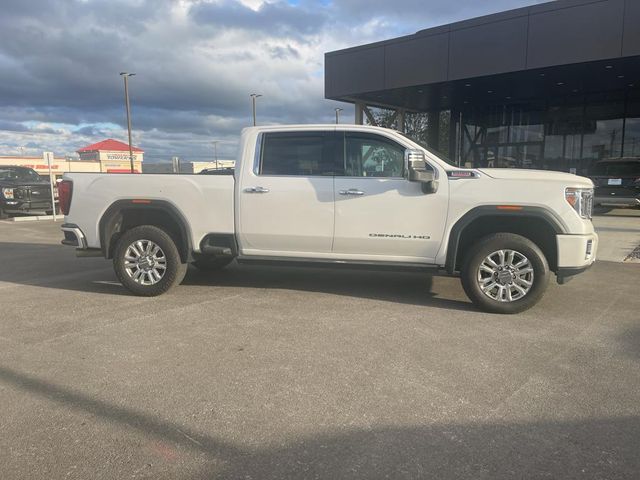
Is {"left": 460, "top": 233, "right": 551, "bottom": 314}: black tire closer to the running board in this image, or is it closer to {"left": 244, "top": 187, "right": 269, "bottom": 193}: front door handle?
the running board

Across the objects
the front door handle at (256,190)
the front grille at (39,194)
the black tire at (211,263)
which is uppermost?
the front door handle at (256,190)

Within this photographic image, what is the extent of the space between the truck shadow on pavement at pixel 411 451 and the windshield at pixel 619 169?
579 inches

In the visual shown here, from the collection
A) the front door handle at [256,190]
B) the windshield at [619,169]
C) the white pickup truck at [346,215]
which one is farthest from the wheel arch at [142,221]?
the windshield at [619,169]

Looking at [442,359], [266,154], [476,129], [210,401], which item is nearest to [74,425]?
[210,401]

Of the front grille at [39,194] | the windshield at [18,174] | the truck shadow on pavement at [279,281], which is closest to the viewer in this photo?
the truck shadow on pavement at [279,281]

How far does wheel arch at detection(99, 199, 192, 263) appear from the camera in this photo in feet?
20.3

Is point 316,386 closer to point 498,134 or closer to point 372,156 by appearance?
point 372,156

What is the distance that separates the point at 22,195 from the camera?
17.5 metres

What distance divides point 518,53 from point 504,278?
1106 centimetres

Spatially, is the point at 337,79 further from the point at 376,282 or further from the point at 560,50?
the point at 376,282

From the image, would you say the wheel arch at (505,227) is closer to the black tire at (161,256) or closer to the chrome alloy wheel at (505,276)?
the chrome alloy wheel at (505,276)

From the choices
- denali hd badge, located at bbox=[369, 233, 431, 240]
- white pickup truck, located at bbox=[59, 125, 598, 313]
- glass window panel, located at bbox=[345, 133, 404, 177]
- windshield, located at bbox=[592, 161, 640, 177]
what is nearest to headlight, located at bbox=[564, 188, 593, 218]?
white pickup truck, located at bbox=[59, 125, 598, 313]

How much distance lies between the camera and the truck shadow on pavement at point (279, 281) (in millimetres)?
6367

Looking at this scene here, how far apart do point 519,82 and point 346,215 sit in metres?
13.4
